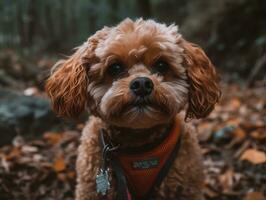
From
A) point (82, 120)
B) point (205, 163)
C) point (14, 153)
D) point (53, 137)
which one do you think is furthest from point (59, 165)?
point (205, 163)

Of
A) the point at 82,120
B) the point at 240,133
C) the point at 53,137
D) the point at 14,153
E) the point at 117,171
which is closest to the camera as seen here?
the point at 117,171

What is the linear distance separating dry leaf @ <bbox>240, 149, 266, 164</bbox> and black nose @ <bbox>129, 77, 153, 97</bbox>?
196cm

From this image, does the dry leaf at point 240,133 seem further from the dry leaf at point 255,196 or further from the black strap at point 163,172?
the black strap at point 163,172

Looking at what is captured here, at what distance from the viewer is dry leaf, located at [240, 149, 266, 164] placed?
491cm

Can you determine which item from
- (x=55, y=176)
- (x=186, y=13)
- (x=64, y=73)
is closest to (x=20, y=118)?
(x=55, y=176)

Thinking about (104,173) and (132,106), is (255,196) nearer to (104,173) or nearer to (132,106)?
(104,173)

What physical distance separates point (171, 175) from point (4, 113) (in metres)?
2.55

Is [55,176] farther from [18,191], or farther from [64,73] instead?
[64,73]

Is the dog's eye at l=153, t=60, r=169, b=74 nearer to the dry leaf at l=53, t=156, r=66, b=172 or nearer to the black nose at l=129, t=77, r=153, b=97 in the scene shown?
the black nose at l=129, t=77, r=153, b=97

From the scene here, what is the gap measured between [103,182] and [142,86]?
711mm

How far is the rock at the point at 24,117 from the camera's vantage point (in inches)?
221

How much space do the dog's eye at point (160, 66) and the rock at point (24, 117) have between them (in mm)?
2450

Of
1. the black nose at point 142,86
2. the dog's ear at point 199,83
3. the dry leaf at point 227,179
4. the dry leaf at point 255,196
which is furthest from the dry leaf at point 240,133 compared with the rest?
the black nose at point 142,86

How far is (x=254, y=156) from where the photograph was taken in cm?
497
